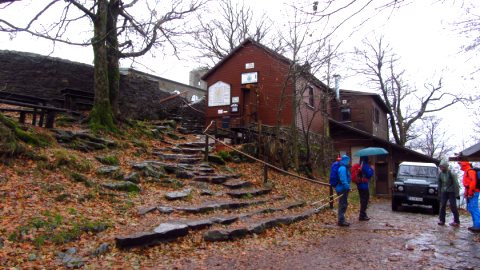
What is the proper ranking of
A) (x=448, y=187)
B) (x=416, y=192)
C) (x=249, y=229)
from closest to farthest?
(x=249, y=229)
(x=448, y=187)
(x=416, y=192)

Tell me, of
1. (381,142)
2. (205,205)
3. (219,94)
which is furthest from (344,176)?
(381,142)

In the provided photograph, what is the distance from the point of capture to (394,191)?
44.6 feet

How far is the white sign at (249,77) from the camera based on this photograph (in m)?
22.3

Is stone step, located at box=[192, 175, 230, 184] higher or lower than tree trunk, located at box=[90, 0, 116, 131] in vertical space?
lower

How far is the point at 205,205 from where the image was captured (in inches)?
325

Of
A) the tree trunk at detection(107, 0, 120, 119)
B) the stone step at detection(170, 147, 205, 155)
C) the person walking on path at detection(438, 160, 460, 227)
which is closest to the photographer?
the person walking on path at detection(438, 160, 460, 227)

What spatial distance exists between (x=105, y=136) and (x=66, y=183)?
4.72 meters

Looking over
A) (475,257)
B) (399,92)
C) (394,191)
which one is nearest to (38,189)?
(475,257)

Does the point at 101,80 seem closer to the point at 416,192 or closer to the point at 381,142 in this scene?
the point at 416,192

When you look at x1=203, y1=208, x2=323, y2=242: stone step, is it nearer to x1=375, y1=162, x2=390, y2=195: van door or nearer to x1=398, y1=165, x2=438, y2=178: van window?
x1=398, y1=165, x2=438, y2=178: van window

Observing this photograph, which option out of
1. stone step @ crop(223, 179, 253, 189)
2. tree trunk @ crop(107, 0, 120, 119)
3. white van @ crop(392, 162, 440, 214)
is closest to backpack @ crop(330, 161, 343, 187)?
Answer: stone step @ crop(223, 179, 253, 189)

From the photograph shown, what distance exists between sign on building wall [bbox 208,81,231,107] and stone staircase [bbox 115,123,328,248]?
30.4 ft

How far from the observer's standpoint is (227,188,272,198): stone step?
10086mm

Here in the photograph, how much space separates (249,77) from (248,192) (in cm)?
1301
